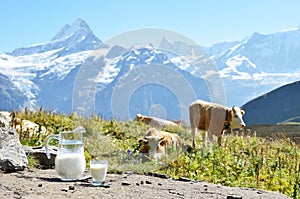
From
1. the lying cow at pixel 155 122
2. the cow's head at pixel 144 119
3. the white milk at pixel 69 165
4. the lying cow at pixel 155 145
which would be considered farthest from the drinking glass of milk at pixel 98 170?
the cow's head at pixel 144 119

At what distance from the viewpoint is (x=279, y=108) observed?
19362 centimetres

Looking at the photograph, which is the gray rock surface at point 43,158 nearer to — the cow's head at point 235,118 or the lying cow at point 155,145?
the lying cow at point 155,145

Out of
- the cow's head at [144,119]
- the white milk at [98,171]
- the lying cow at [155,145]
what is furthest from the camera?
the cow's head at [144,119]

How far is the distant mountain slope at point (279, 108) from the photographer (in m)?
190

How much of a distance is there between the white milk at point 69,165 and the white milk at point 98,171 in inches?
11.9

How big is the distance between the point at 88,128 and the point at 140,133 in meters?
1.86

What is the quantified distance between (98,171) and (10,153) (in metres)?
1.83

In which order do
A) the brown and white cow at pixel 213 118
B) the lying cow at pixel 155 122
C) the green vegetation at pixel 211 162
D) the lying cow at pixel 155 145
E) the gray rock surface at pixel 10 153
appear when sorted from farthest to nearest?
1. the lying cow at pixel 155 122
2. the brown and white cow at pixel 213 118
3. the lying cow at pixel 155 145
4. the green vegetation at pixel 211 162
5. the gray rock surface at pixel 10 153

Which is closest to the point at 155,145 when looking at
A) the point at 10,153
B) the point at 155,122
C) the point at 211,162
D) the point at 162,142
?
the point at 162,142

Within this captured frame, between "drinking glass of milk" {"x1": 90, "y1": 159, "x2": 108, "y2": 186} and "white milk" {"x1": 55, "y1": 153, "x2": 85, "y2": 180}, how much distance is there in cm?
28

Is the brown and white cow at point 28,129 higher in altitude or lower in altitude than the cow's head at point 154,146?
higher

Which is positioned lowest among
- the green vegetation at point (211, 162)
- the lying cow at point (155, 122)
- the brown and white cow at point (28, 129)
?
the green vegetation at point (211, 162)

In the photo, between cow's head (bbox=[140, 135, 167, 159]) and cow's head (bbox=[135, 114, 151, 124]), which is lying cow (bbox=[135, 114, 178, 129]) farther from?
cow's head (bbox=[140, 135, 167, 159])

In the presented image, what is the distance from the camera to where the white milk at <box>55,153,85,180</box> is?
6324 millimetres
